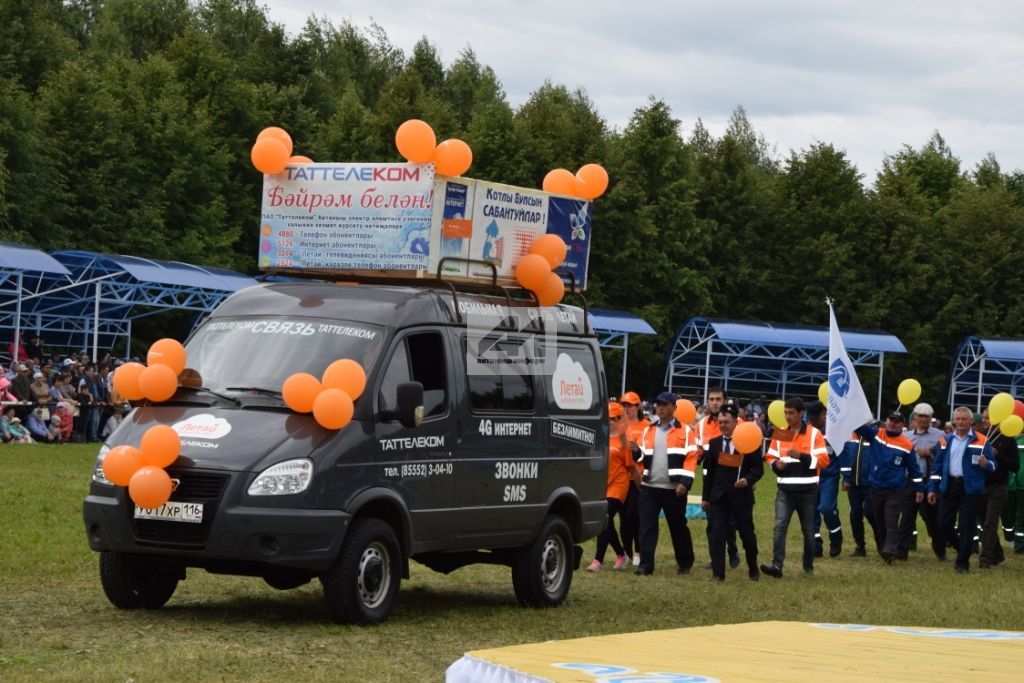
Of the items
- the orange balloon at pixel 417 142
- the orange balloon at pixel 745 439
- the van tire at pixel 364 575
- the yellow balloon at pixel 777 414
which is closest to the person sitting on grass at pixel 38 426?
the yellow balloon at pixel 777 414

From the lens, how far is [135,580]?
12.0 m

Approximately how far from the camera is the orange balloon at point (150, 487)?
10805 mm

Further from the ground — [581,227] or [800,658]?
[581,227]

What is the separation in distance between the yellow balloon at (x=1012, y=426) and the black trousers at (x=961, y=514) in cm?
78

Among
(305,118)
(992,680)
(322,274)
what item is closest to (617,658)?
(992,680)

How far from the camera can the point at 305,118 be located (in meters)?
62.0

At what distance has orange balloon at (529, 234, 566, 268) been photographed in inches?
544

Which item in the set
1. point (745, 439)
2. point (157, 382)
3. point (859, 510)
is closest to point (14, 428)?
point (859, 510)

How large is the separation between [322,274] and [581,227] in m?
2.48

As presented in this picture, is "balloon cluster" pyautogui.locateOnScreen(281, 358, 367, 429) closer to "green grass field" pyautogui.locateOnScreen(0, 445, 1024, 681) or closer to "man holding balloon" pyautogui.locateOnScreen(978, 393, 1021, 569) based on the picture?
"green grass field" pyautogui.locateOnScreen(0, 445, 1024, 681)

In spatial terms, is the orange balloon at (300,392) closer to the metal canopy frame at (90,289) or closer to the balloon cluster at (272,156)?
the balloon cluster at (272,156)

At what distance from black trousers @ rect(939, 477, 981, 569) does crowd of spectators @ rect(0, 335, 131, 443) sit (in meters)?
16.9

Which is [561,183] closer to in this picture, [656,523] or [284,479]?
[656,523]

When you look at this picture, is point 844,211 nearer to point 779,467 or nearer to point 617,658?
point 779,467
